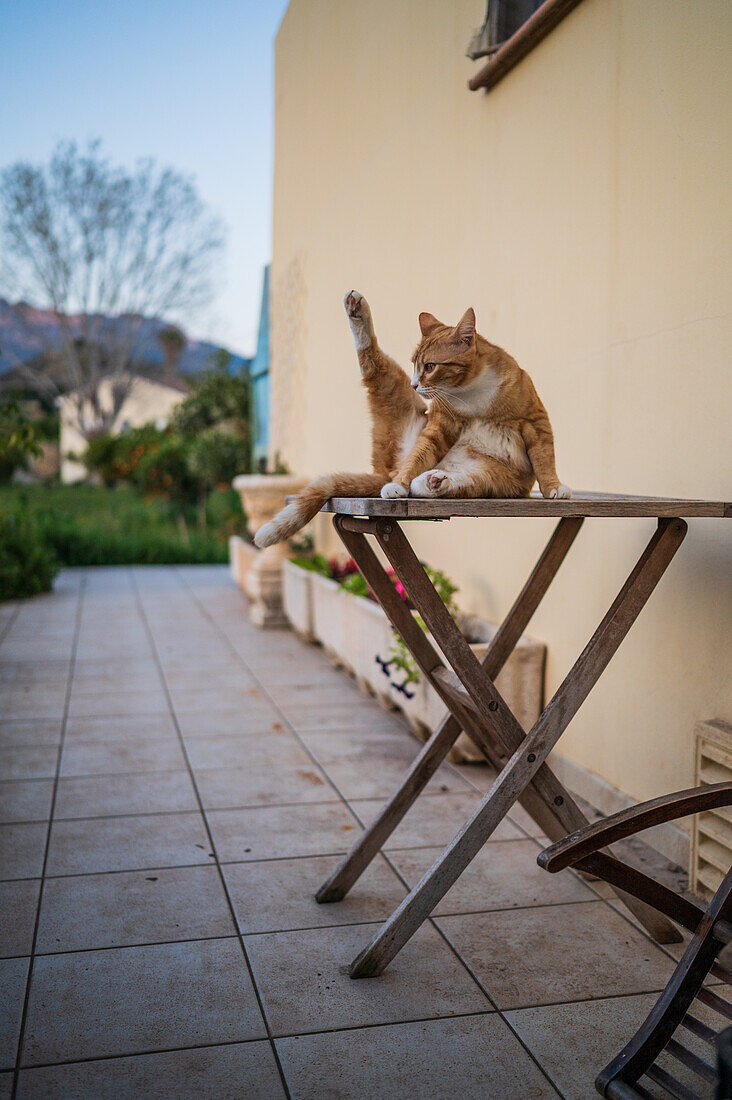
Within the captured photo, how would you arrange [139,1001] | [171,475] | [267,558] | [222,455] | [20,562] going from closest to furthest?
[139,1001]
[267,558]
[20,562]
[222,455]
[171,475]

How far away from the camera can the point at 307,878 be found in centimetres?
265

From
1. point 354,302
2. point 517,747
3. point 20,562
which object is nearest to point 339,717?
point 517,747

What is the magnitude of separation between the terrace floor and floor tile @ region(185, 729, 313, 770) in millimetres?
15

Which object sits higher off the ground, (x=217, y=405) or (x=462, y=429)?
(x=217, y=405)

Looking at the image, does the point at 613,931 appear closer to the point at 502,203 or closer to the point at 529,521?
the point at 529,521

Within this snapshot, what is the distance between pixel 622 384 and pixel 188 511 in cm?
1101

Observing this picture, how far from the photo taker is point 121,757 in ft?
12.3

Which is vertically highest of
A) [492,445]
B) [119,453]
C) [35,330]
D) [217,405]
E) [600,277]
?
[35,330]

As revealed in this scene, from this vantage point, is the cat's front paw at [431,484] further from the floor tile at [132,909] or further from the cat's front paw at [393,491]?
the floor tile at [132,909]

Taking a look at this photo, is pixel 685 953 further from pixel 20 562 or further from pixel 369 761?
pixel 20 562

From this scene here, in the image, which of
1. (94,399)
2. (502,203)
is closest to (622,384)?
(502,203)

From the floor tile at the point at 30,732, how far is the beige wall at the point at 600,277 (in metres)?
2.02

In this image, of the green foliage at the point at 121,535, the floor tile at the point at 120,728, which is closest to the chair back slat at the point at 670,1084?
the floor tile at the point at 120,728

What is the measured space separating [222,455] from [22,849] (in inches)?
361
